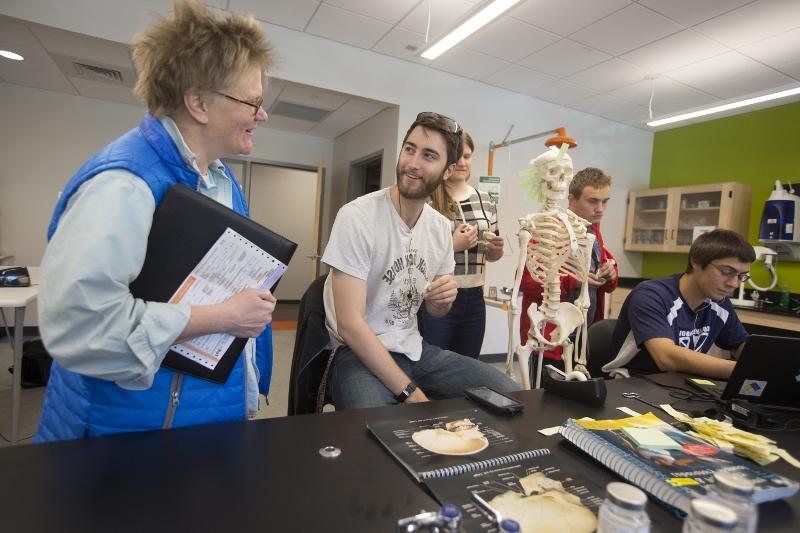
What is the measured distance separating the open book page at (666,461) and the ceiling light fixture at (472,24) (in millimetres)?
2613

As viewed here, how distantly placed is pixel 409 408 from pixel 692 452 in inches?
22.9

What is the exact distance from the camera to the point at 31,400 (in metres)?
3.26

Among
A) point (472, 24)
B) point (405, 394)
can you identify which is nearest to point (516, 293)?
point (405, 394)

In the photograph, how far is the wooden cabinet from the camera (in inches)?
199

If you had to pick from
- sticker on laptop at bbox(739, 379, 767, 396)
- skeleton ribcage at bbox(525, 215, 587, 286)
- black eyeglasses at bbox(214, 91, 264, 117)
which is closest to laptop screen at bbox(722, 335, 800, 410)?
sticker on laptop at bbox(739, 379, 767, 396)

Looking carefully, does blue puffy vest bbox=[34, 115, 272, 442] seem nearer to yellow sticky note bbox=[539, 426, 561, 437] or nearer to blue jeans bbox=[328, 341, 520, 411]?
blue jeans bbox=[328, 341, 520, 411]

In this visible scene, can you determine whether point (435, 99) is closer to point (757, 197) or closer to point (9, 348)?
point (757, 197)

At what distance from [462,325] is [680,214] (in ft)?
15.2

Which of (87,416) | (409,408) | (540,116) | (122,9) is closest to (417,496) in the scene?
(409,408)

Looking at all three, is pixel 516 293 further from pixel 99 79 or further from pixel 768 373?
pixel 99 79

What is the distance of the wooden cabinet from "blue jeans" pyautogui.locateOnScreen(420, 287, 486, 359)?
4.11 meters

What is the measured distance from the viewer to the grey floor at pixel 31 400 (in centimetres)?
276

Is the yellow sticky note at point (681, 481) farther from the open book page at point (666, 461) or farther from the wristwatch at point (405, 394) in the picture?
the wristwatch at point (405, 394)

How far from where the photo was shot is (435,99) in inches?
185
